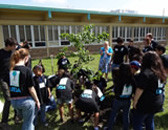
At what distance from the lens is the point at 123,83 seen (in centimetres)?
231

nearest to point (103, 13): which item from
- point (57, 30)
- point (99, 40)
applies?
point (57, 30)

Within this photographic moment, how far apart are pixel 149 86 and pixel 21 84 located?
178cm

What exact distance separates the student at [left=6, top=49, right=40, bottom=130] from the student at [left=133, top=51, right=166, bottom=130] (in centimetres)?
154

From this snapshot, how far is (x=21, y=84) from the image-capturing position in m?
2.02

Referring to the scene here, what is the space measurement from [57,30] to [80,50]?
10.5 meters

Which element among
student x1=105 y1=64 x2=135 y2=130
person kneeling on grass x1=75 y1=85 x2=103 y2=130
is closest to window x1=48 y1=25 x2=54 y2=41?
person kneeling on grass x1=75 y1=85 x2=103 y2=130

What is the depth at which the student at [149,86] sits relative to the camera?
1.88 m

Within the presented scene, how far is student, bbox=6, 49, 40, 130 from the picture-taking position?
1.98 m

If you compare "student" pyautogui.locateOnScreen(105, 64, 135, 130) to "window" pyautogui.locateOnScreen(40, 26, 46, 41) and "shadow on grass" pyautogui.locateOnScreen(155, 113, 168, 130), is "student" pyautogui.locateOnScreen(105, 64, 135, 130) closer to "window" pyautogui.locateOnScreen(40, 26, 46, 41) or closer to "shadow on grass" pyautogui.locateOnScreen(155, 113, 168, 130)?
"shadow on grass" pyautogui.locateOnScreen(155, 113, 168, 130)

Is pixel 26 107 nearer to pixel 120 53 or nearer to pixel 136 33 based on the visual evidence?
pixel 120 53

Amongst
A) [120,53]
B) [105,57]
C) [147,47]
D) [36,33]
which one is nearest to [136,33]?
[36,33]

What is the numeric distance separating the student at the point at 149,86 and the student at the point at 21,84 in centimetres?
154

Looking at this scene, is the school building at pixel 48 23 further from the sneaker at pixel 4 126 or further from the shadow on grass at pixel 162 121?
the shadow on grass at pixel 162 121

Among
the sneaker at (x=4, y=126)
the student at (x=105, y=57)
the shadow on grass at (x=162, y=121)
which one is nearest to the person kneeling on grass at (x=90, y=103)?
the shadow on grass at (x=162, y=121)
